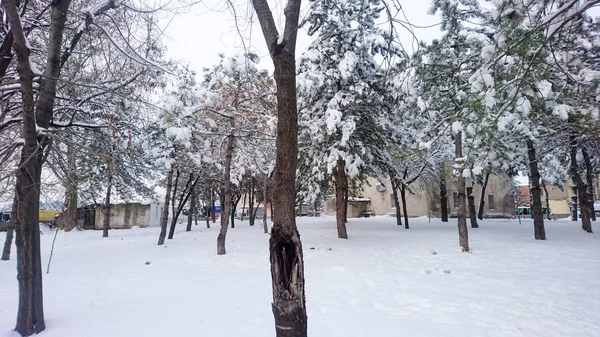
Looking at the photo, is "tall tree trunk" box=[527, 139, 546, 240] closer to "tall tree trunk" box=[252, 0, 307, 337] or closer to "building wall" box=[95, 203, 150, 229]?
"tall tree trunk" box=[252, 0, 307, 337]

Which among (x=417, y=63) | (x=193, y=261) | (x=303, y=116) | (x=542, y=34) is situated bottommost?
(x=193, y=261)

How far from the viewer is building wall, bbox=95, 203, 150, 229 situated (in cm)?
3070

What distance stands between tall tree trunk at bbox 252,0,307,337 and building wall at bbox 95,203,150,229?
Answer: 32.1 metres

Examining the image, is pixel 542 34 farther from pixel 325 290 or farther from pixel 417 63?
pixel 325 290

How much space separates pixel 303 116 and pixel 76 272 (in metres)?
8.33

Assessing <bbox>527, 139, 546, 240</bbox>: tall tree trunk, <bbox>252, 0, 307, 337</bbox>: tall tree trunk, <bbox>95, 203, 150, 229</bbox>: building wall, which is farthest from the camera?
<bbox>95, 203, 150, 229</bbox>: building wall

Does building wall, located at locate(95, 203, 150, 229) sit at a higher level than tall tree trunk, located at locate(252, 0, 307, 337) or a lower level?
lower

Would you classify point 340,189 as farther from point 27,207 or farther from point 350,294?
point 27,207

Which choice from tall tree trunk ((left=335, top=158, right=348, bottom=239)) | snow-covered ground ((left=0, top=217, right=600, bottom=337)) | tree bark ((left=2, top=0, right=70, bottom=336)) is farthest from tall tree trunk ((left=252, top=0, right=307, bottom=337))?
tall tree trunk ((left=335, top=158, right=348, bottom=239))

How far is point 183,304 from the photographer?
532 cm

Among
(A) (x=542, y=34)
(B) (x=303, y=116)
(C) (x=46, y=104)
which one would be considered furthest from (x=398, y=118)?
(C) (x=46, y=104)

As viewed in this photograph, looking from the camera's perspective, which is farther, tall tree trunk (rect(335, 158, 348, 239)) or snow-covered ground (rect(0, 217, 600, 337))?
tall tree trunk (rect(335, 158, 348, 239))

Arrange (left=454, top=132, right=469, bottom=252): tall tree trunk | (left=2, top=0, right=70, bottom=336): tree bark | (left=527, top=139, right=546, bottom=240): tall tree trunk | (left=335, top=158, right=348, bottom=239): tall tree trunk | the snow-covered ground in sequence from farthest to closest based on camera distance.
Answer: (left=335, top=158, right=348, bottom=239): tall tree trunk, (left=527, top=139, right=546, bottom=240): tall tree trunk, (left=454, top=132, right=469, bottom=252): tall tree trunk, the snow-covered ground, (left=2, top=0, right=70, bottom=336): tree bark

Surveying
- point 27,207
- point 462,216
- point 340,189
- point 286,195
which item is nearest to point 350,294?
point 286,195
